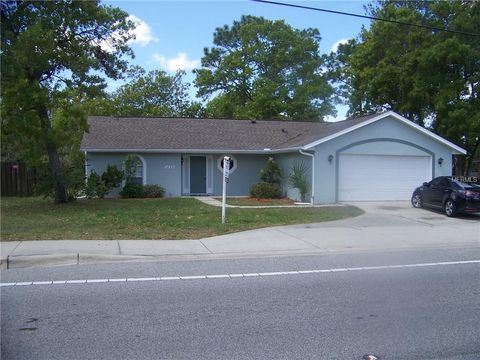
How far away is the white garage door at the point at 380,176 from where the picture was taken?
21.1m

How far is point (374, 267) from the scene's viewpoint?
864 centimetres

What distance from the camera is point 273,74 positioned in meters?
45.3

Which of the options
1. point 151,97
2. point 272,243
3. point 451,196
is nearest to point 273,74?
point 151,97

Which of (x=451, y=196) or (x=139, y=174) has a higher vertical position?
(x=139, y=174)

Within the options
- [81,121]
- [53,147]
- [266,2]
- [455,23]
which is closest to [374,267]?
[266,2]

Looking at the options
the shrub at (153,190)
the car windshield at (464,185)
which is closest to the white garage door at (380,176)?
the car windshield at (464,185)

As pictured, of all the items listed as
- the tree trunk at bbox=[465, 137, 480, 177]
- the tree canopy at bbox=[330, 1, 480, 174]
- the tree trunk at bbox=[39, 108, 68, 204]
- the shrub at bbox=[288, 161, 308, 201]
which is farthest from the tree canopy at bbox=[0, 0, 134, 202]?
the tree trunk at bbox=[465, 137, 480, 177]

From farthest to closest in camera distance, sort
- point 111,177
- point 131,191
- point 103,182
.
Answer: point 131,191 < point 111,177 < point 103,182

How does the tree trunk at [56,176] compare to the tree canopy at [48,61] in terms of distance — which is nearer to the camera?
the tree canopy at [48,61]

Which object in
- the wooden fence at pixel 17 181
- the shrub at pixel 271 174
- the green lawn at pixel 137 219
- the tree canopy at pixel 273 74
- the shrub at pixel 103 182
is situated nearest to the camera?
the green lawn at pixel 137 219

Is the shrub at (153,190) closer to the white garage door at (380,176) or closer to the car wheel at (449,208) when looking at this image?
the white garage door at (380,176)

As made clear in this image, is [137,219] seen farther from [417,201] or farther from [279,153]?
[279,153]

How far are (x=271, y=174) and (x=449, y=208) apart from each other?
916 cm

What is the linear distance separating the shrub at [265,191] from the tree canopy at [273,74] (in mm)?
21143
